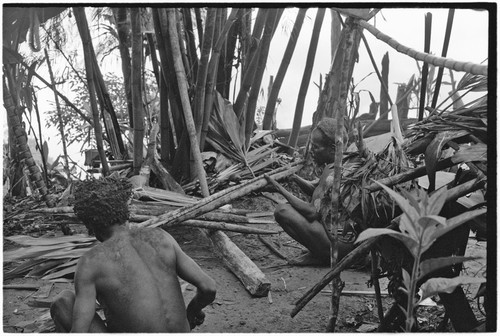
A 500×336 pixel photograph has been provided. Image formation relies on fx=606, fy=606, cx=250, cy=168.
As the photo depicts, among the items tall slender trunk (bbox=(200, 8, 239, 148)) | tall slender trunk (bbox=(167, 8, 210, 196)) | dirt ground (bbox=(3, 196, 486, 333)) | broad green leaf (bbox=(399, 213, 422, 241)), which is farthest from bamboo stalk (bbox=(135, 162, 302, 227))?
broad green leaf (bbox=(399, 213, 422, 241))

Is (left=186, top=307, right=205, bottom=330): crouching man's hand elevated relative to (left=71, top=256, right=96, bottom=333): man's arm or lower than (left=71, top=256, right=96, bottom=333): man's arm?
lower

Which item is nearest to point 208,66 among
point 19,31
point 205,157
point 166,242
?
point 205,157

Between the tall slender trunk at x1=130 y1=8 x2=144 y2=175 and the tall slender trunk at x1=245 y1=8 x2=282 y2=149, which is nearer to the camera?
the tall slender trunk at x1=130 y1=8 x2=144 y2=175

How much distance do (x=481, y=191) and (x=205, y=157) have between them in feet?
9.35

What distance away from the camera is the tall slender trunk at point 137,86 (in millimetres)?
4082

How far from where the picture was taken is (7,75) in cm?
391

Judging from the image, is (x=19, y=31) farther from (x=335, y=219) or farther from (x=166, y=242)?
(x=335, y=219)

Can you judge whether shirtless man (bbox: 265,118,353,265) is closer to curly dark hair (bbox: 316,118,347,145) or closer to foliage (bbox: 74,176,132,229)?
curly dark hair (bbox: 316,118,347,145)

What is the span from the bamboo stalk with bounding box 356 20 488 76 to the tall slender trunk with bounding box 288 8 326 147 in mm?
2346

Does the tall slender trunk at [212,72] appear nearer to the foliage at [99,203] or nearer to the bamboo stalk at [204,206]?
the bamboo stalk at [204,206]

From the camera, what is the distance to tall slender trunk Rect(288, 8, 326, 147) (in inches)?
195

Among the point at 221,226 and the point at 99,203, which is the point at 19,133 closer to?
the point at 221,226

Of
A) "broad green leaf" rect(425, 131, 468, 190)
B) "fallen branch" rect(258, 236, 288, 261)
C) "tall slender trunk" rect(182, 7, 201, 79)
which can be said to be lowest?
"fallen branch" rect(258, 236, 288, 261)

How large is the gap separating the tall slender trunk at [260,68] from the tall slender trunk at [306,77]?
373 mm
